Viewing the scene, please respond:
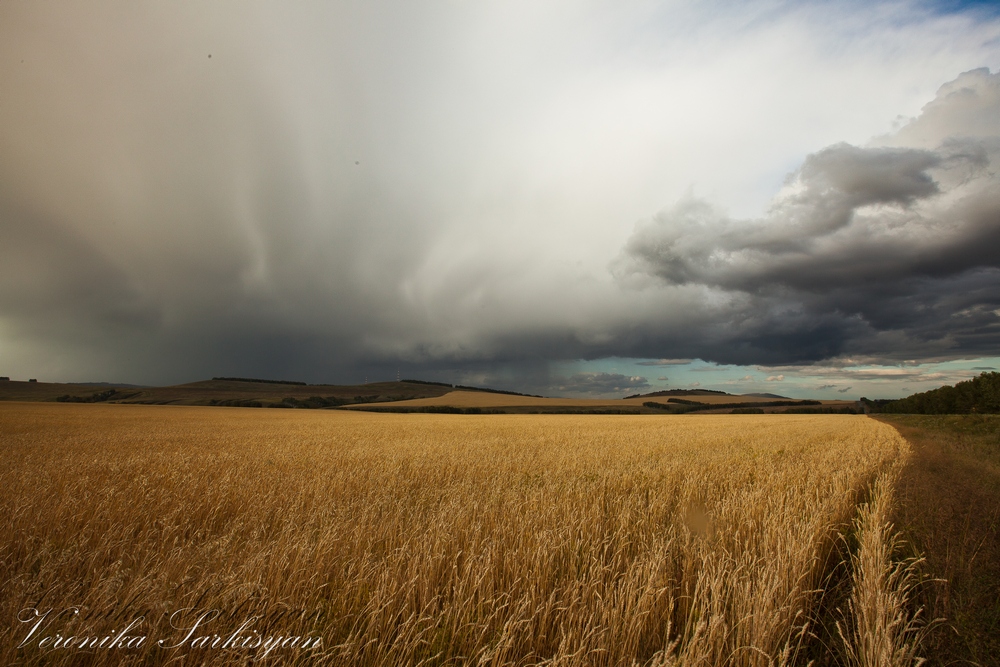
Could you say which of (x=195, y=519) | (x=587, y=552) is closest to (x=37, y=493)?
(x=195, y=519)

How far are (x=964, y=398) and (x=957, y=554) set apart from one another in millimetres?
109659

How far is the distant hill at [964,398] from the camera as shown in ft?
233

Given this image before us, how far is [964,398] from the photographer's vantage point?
81562 millimetres

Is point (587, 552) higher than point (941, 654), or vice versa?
point (587, 552)

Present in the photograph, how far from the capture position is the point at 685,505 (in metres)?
7.16

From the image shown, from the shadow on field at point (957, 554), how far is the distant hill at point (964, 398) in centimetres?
8574

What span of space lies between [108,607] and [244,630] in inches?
37.8

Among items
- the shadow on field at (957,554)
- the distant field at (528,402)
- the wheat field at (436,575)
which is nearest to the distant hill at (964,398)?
the distant field at (528,402)

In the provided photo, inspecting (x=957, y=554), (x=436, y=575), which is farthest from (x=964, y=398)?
(x=436, y=575)

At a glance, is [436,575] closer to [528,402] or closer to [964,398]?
[528,402]

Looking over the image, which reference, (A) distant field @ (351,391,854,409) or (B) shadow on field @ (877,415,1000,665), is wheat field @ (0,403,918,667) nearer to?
(B) shadow on field @ (877,415,1000,665)

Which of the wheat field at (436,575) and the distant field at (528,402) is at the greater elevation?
the wheat field at (436,575)

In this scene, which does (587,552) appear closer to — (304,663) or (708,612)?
(708,612)

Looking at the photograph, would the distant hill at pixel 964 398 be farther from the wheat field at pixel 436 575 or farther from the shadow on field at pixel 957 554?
the wheat field at pixel 436 575
